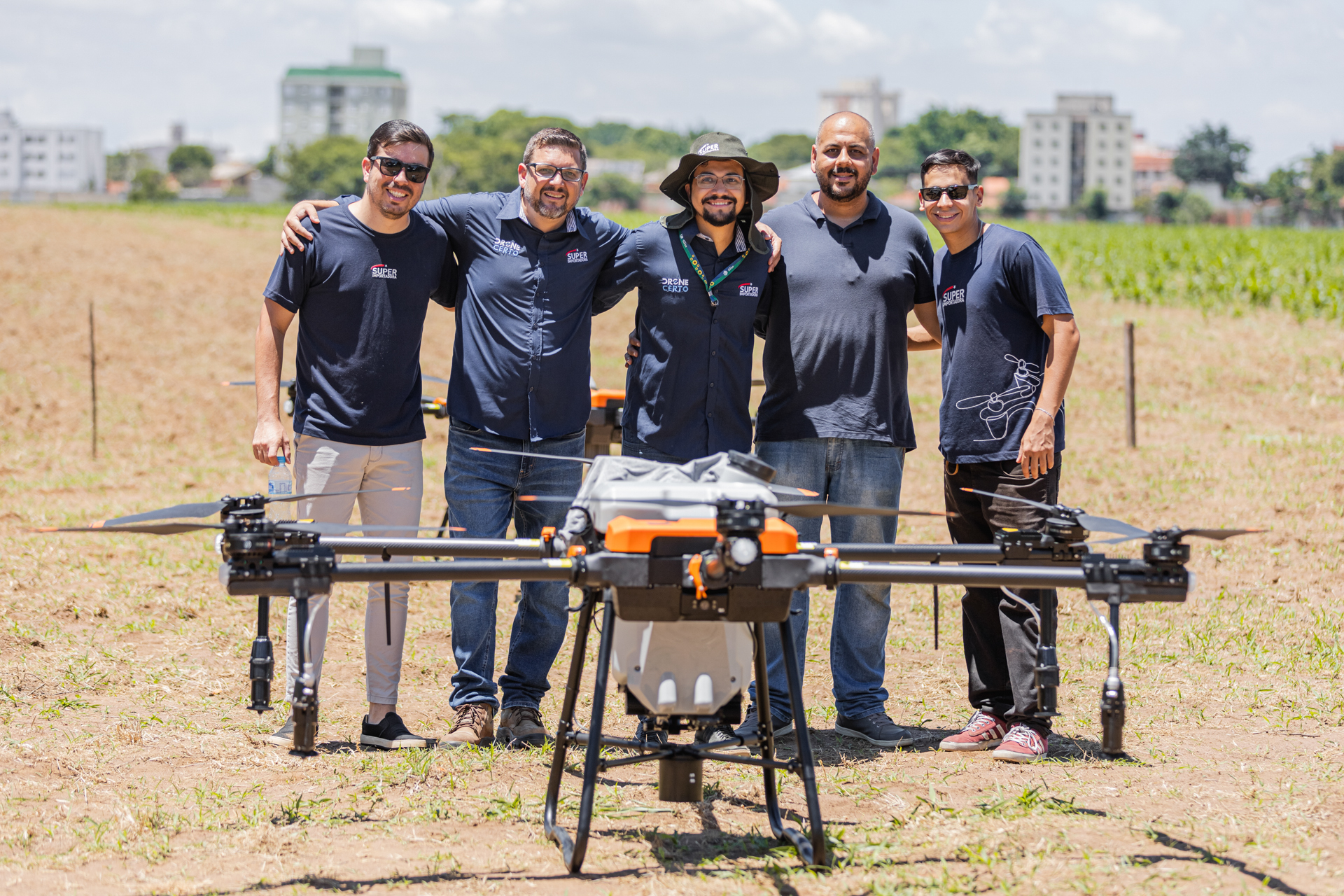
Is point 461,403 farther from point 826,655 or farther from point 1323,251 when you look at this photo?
point 1323,251

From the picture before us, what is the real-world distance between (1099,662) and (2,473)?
36.3ft

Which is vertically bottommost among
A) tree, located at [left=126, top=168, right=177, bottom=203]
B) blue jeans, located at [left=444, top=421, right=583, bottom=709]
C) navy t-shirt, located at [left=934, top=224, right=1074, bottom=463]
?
blue jeans, located at [left=444, top=421, right=583, bottom=709]

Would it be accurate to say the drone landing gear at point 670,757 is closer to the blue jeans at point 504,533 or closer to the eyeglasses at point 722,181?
the blue jeans at point 504,533

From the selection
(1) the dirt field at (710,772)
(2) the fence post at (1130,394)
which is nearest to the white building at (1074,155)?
(2) the fence post at (1130,394)

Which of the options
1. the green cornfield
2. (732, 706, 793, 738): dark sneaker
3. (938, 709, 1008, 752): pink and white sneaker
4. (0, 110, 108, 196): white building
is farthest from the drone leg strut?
(0, 110, 108, 196): white building

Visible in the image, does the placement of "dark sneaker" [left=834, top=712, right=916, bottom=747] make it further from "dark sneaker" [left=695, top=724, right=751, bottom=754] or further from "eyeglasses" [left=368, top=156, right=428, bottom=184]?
"eyeglasses" [left=368, top=156, right=428, bottom=184]

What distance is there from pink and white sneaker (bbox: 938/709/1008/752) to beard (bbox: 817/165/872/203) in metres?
2.41

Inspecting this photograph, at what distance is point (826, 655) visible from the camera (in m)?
7.39

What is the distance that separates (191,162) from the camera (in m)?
165

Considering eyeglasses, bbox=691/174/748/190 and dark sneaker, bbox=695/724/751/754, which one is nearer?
dark sneaker, bbox=695/724/751/754

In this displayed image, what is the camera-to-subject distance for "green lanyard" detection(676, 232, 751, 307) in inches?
205

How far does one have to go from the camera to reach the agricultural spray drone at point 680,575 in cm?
369

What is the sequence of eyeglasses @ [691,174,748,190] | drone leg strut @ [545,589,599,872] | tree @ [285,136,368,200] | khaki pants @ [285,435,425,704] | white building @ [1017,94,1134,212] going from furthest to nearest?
white building @ [1017,94,1134,212] < tree @ [285,136,368,200] < khaki pants @ [285,435,425,704] < eyeglasses @ [691,174,748,190] < drone leg strut @ [545,589,599,872]

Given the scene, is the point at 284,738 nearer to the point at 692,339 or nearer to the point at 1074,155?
the point at 692,339
